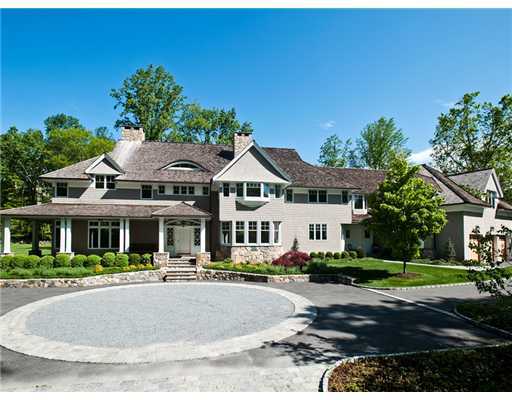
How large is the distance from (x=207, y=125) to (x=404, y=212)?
3775 cm

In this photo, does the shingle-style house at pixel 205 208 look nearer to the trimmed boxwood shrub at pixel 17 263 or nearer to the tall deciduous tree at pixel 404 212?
the trimmed boxwood shrub at pixel 17 263

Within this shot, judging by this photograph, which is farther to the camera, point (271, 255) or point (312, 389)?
Result: point (271, 255)

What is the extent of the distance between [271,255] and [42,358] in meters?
18.4

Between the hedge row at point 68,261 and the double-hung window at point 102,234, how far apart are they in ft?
12.4

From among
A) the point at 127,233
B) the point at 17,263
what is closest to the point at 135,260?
the point at 127,233

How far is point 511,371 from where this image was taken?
662 centimetres

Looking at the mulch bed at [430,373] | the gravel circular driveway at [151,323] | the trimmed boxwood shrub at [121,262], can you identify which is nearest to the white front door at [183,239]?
the trimmed boxwood shrub at [121,262]

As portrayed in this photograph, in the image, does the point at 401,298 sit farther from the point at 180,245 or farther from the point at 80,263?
the point at 80,263

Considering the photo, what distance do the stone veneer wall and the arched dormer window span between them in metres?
8.72

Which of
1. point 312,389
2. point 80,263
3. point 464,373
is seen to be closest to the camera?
point 312,389

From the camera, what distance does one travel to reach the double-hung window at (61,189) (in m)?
25.1

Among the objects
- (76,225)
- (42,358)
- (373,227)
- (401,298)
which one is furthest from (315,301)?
(76,225)

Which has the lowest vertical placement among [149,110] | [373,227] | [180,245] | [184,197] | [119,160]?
[180,245]

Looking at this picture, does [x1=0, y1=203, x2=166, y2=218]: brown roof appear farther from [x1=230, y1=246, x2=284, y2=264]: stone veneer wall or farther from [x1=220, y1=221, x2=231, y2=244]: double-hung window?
[x1=230, y1=246, x2=284, y2=264]: stone veneer wall
